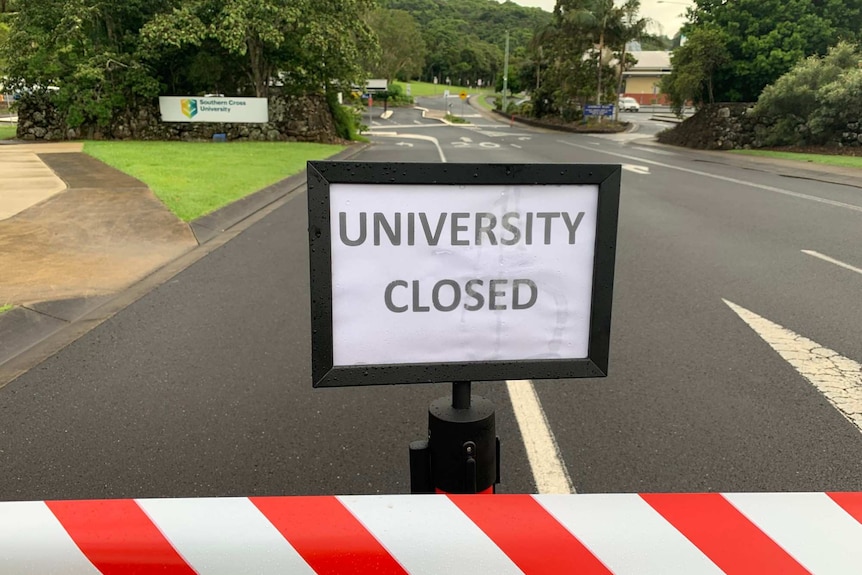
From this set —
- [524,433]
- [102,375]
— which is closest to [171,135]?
[102,375]

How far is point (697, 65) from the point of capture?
100 ft

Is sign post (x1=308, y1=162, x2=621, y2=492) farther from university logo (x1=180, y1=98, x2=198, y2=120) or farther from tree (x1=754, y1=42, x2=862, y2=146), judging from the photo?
university logo (x1=180, y1=98, x2=198, y2=120)

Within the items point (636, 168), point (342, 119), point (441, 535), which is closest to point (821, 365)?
point (441, 535)

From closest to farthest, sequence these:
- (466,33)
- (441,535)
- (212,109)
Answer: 1. (441,535)
2. (212,109)
3. (466,33)

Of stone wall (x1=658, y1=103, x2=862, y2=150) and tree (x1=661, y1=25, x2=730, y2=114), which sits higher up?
tree (x1=661, y1=25, x2=730, y2=114)

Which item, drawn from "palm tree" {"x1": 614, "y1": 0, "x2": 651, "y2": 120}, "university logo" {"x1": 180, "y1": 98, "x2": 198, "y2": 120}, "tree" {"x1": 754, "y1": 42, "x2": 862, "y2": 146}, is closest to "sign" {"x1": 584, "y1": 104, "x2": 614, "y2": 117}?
"palm tree" {"x1": 614, "y1": 0, "x2": 651, "y2": 120}

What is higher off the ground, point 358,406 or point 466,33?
point 466,33

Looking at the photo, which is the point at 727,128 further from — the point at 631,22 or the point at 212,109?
the point at 212,109

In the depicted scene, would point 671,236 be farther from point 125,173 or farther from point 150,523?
point 125,173

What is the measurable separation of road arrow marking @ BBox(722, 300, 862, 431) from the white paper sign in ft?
7.74

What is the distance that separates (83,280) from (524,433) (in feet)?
16.5

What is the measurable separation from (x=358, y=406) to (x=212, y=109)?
2573 cm

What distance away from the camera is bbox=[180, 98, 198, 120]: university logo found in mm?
26859

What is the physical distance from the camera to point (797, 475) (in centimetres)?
312
